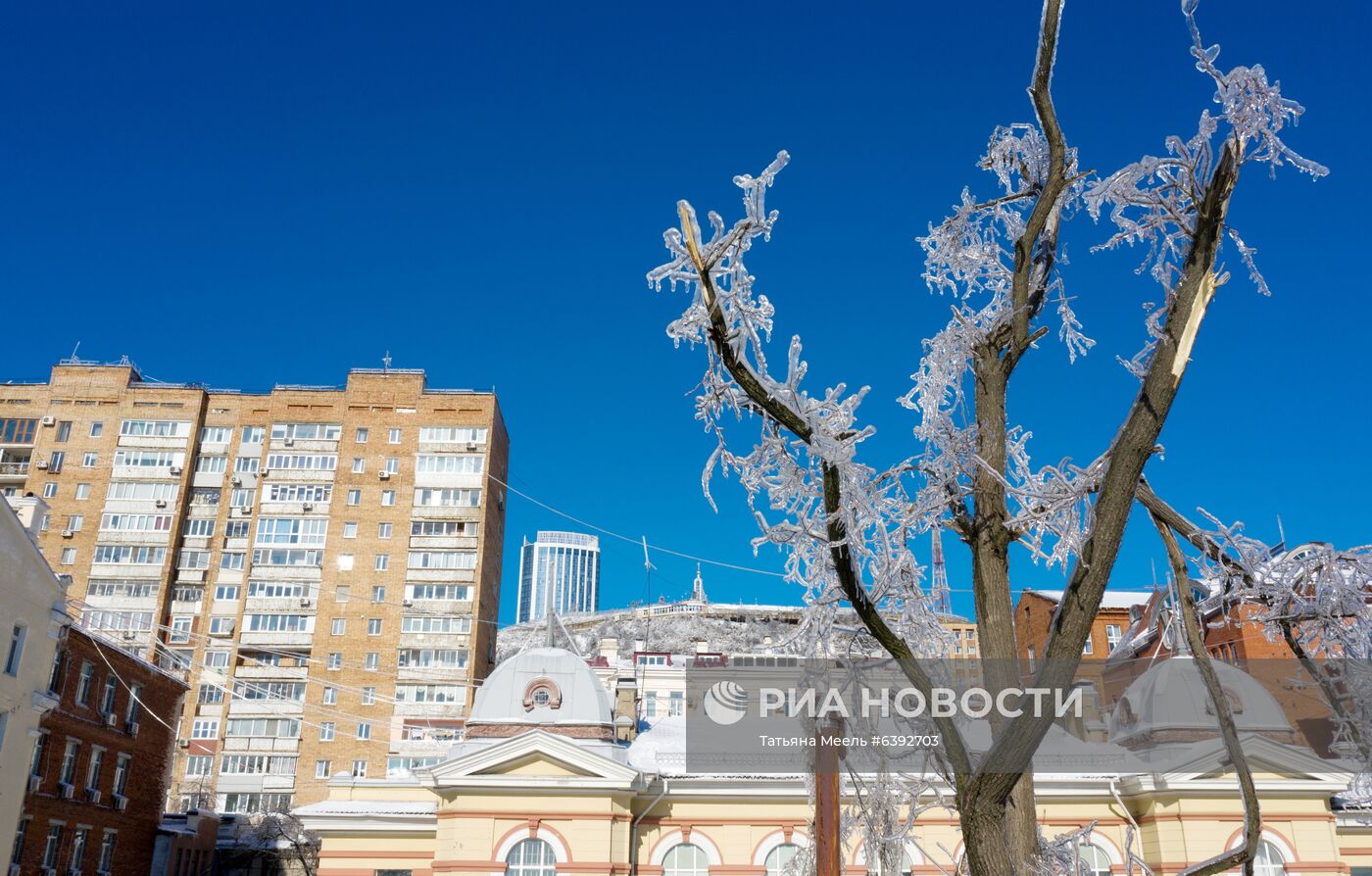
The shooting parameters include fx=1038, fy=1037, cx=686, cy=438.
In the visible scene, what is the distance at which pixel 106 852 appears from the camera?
2953 cm

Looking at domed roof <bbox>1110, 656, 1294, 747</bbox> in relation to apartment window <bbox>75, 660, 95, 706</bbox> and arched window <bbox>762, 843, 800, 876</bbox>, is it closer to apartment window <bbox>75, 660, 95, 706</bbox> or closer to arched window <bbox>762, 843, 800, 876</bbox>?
arched window <bbox>762, 843, 800, 876</bbox>

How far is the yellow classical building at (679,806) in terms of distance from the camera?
22.3 metres

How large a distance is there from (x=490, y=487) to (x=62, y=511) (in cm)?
2300

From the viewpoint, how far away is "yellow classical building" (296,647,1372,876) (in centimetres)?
2230

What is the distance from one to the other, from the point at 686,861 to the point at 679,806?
119 cm

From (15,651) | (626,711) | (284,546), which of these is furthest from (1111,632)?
(15,651)

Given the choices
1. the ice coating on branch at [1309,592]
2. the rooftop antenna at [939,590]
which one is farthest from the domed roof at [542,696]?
the ice coating on branch at [1309,592]

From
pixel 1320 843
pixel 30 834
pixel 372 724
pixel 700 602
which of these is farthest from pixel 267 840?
pixel 700 602

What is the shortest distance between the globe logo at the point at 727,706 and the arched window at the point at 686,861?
124 inches

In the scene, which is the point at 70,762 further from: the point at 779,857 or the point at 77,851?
the point at 779,857

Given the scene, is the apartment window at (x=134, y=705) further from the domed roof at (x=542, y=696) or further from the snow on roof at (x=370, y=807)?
the domed roof at (x=542, y=696)

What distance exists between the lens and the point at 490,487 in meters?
57.2

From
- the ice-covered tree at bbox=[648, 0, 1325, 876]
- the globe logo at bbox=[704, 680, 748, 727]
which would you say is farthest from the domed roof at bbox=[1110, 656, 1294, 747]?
the ice-covered tree at bbox=[648, 0, 1325, 876]

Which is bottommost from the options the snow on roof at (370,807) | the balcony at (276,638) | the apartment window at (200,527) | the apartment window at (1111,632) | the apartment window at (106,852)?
the apartment window at (106,852)
